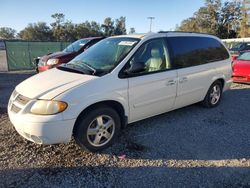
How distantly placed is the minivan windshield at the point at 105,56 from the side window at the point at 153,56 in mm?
190

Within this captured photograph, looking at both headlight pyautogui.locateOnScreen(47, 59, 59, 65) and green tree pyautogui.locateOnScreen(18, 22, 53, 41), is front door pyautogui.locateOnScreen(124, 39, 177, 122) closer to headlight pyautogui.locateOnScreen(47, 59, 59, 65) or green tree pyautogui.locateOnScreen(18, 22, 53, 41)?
headlight pyautogui.locateOnScreen(47, 59, 59, 65)

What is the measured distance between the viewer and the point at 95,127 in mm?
3674

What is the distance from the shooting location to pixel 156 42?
441cm

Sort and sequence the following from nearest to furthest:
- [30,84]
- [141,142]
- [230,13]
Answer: [30,84] → [141,142] → [230,13]

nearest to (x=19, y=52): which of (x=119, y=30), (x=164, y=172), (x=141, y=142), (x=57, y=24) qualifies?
(x=141, y=142)

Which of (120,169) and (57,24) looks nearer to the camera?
(120,169)

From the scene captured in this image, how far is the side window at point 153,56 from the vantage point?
13.5 ft

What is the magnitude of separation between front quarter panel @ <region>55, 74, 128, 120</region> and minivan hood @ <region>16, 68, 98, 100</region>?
4.7 inches

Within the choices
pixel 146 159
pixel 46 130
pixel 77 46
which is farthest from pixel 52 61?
pixel 146 159

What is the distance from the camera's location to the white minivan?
10.7 ft

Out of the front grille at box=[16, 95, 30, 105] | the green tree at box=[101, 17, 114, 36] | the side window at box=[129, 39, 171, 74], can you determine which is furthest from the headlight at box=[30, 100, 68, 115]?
the green tree at box=[101, 17, 114, 36]

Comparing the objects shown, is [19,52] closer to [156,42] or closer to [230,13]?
[156,42]

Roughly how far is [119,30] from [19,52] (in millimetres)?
78264

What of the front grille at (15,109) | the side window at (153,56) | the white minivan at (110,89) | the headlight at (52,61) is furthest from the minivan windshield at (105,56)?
the headlight at (52,61)
